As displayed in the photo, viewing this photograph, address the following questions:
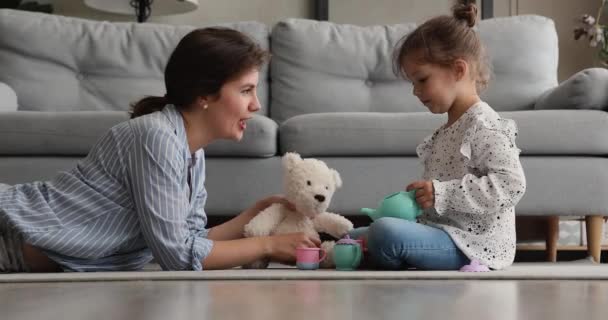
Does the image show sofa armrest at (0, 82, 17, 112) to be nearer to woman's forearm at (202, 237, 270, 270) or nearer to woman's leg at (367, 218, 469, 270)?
woman's forearm at (202, 237, 270, 270)

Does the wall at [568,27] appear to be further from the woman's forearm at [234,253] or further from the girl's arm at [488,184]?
the woman's forearm at [234,253]

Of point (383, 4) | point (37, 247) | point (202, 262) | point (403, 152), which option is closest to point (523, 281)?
point (202, 262)

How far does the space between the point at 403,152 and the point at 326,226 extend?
1.88 feet

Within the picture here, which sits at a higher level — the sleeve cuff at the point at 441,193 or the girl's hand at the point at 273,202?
the sleeve cuff at the point at 441,193

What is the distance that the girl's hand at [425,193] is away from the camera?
1.60m

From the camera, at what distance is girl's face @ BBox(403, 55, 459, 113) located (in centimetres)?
169

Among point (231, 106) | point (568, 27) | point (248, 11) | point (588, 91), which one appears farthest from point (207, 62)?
point (568, 27)

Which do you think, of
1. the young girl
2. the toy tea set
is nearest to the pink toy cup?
the toy tea set

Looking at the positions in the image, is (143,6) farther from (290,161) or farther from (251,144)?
(290,161)

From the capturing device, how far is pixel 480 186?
1568 mm

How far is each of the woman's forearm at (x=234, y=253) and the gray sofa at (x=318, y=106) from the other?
687 millimetres

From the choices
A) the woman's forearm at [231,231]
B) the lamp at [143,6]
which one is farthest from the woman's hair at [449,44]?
the lamp at [143,6]

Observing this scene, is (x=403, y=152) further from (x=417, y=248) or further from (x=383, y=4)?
(x=383, y=4)

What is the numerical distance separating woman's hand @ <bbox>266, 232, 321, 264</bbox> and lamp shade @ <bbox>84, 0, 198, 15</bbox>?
232cm
